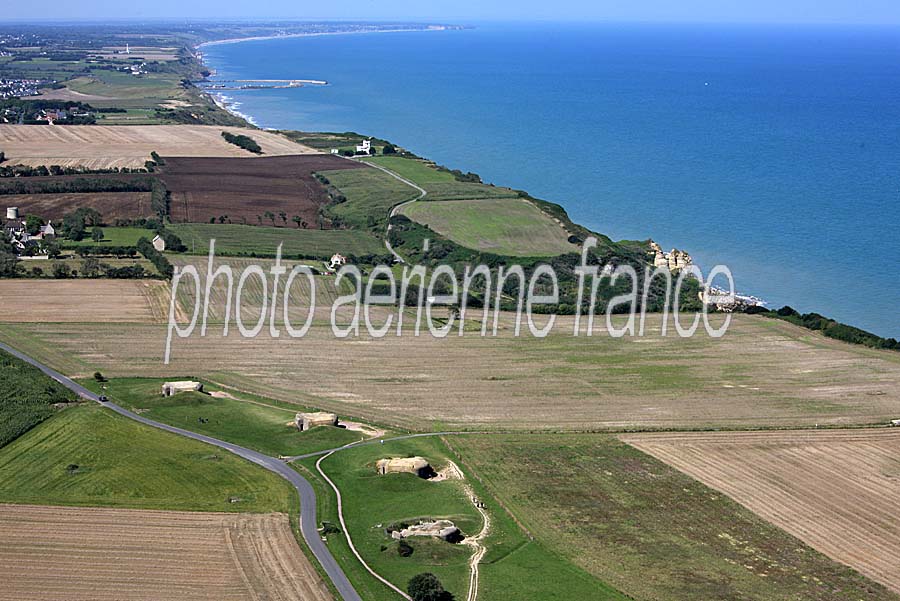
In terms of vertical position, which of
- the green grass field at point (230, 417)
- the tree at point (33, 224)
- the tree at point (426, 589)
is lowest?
the green grass field at point (230, 417)

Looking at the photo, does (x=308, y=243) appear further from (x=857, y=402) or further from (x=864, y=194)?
(x=864, y=194)

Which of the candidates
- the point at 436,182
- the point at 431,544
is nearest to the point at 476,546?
the point at 431,544

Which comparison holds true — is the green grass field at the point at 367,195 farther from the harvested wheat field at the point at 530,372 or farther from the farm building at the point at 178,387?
the farm building at the point at 178,387

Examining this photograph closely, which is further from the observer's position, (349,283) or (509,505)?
(349,283)

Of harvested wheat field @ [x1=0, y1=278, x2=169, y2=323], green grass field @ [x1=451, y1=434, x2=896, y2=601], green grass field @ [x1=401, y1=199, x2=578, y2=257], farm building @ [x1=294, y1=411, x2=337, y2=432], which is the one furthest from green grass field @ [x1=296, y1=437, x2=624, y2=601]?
green grass field @ [x1=401, y1=199, x2=578, y2=257]

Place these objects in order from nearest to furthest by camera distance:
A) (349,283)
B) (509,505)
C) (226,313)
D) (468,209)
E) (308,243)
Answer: (509,505) < (226,313) < (349,283) < (308,243) < (468,209)

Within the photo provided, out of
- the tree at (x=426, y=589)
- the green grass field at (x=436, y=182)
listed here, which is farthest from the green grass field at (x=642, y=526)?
the green grass field at (x=436, y=182)

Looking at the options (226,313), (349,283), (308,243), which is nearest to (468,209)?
(308,243)
